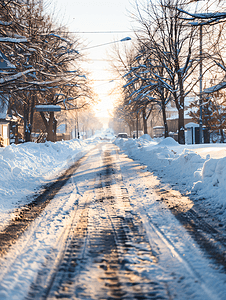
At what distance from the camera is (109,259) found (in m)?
3.25

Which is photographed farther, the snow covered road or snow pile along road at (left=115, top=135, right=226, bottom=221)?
snow pile along road at (left=115, top=135, right=226, bottom=221)

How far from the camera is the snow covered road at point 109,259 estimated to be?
261 centimetres

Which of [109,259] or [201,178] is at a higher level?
[201,178]

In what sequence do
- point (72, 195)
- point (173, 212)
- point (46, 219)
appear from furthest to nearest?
point (72, 195), point (173, 212), point (46, 219)

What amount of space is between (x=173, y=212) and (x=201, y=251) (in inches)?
68.9

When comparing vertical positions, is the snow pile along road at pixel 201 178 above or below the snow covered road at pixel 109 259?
above

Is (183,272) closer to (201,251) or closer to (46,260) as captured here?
(201,251)

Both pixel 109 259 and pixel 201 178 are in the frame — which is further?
pixel 201 178

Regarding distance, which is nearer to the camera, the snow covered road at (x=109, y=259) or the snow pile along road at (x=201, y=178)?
the snow covered road at (x=109, y=259)

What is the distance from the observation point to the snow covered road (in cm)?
261

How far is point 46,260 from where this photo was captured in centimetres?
324

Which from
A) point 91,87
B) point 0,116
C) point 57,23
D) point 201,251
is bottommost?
point 201,251

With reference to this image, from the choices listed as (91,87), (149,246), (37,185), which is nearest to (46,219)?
(149,246)

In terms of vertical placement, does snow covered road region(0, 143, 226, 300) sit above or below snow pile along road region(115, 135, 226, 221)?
below
